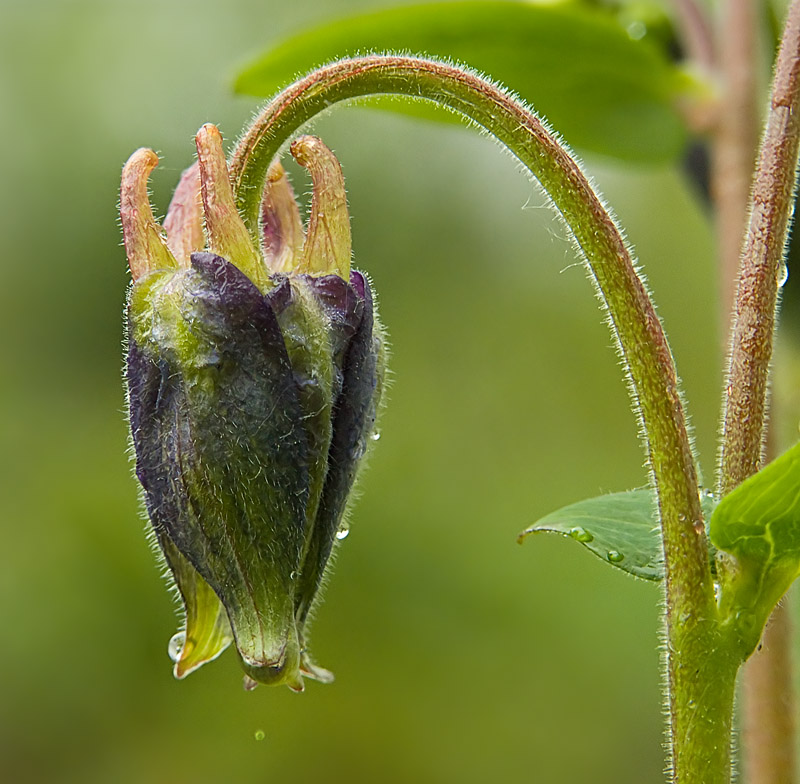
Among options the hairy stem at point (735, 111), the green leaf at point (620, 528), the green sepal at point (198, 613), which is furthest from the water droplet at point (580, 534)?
the hairy stem at point (735, 111)

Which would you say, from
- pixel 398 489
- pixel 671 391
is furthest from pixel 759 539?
pixel 398 489

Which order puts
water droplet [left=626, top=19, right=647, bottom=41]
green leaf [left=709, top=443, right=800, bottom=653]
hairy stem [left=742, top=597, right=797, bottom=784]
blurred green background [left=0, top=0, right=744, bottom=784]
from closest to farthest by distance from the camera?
1. green leaf [left=709, top=443, right=800, bottom=653]
2. hairy stem [left=742, top=597, right=797, bottom=784]
3. water droplet [left=626, top=19, right=647, bottom=41]
4. blurred green background [left=0, top=0, right=744, bottom=784]

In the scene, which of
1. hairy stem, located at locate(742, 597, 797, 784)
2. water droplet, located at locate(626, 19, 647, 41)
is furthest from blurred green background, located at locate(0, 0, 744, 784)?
hairy stem, located at locate(742, 597, 797, 784)

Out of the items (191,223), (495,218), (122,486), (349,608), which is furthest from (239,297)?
(495,218)

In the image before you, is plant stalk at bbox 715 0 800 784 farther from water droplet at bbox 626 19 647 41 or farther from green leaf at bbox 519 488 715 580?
water droplet at bbox 626 19 647 41

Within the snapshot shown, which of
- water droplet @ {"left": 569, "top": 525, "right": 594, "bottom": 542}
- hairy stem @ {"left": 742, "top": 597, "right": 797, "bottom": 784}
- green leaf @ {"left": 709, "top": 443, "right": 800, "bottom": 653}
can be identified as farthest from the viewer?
hairy stem @ {"left": 742, "top": 597, "right": 797, "bottom": 784}

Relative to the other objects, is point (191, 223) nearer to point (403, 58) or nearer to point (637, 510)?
point (403, 58)

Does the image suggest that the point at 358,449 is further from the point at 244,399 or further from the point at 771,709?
the point at 771,709
